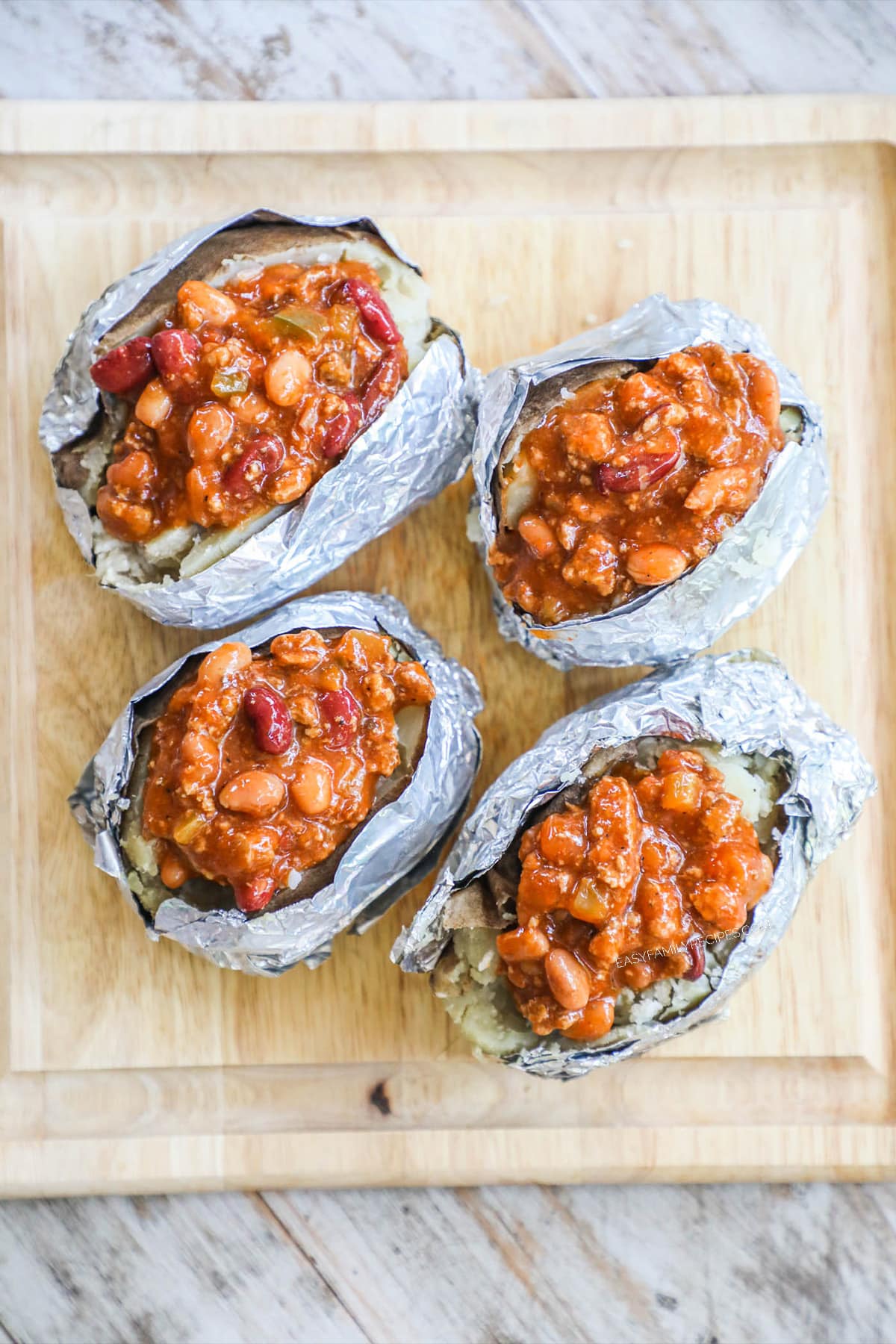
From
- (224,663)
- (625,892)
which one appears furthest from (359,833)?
(625,892)

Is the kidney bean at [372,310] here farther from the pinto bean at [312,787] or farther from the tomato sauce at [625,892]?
the tomato sauce at [625,892]

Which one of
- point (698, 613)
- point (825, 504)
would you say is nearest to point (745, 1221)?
point (698, 613)

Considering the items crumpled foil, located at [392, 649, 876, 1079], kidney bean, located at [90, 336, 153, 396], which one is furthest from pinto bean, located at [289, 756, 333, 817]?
kidney bean, located at [90, 336, 153, 396]

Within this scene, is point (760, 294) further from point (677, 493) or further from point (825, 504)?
point (677, 493)

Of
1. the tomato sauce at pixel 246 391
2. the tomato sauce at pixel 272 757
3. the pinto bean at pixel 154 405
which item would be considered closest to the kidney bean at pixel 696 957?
the tomato sauce at pixel 272 757

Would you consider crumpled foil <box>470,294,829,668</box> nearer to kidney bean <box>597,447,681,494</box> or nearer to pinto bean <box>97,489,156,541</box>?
kidney bean <box>597,447,681,494</box>
